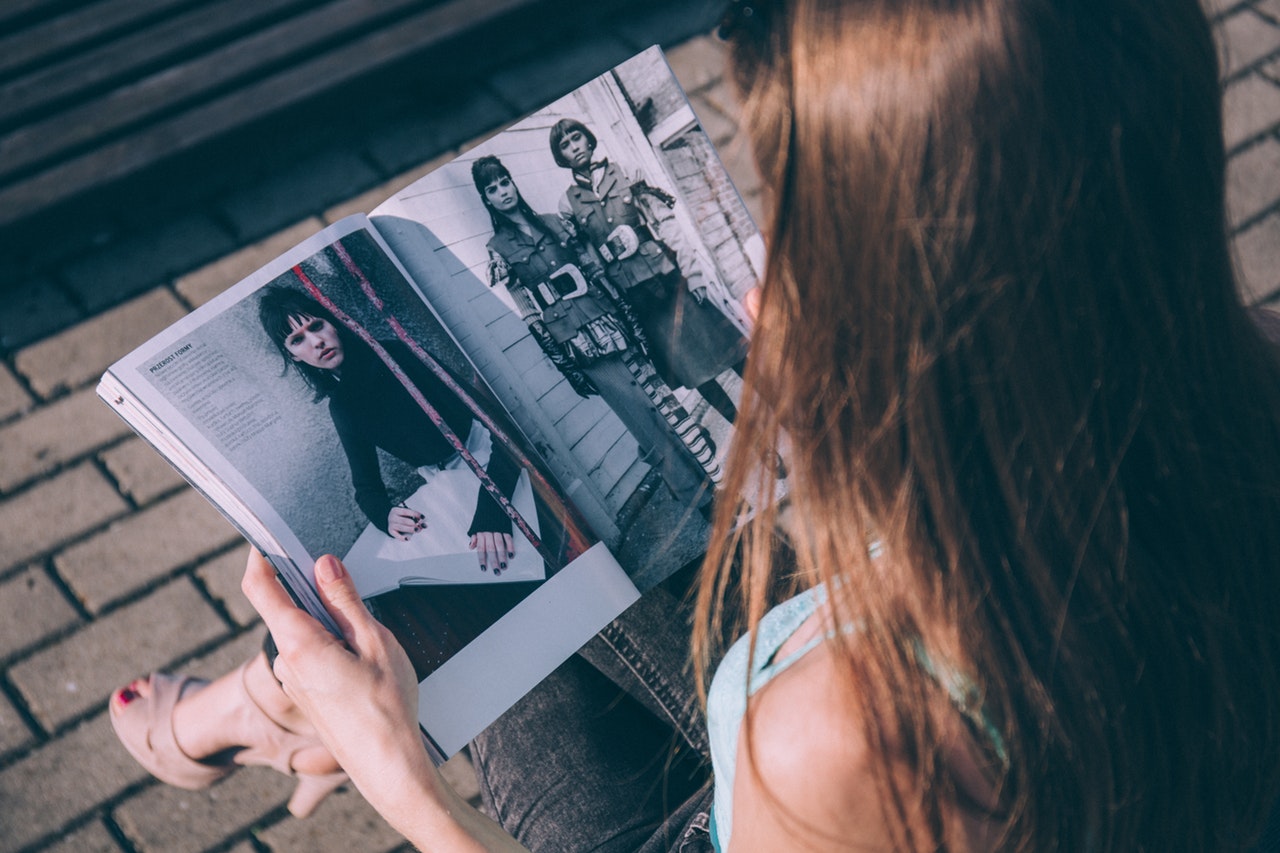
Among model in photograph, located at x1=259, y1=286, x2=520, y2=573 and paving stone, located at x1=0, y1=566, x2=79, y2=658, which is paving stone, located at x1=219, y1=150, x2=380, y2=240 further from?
model in photograph, located at x1=259, y1=286, x2=520, y2=573

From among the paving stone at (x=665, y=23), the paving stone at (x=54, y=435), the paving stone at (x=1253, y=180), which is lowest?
the paving stone at (x=1253, y=180)

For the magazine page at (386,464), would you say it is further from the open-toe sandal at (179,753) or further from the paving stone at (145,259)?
the paving stone at (145,259)

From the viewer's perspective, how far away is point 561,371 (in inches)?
39.4

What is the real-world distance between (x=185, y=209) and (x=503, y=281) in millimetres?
1184

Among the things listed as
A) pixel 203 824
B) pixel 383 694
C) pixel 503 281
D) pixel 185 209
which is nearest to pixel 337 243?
pixel 503 281

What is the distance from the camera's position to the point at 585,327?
1.00 metres

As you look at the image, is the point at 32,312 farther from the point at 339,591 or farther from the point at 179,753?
the point at 339,591

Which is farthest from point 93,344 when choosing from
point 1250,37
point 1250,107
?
point 1250,37

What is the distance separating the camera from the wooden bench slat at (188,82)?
1742 mm

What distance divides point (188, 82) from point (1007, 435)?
1745mm

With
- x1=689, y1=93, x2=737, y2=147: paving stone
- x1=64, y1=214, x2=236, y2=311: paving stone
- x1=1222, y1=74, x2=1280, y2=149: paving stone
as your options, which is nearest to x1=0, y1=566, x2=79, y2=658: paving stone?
x1=64, y1=214, x2=236, y2=311: paving stone

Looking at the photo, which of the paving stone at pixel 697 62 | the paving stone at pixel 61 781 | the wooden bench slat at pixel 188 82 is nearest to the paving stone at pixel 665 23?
the paving stone at pixel 697 62

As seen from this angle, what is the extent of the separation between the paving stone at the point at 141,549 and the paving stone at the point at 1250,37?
2339 mm

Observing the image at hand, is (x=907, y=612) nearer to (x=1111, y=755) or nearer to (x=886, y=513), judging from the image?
(x=886, y=513)
